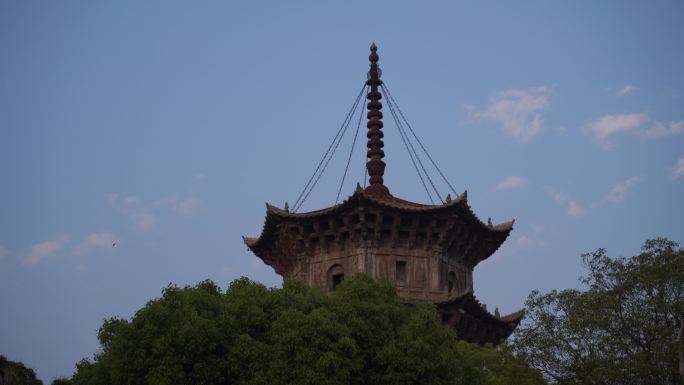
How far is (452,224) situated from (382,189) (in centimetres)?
355

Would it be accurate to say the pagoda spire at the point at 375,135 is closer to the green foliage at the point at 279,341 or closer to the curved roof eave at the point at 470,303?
the curved roof eave at the point at 470,303

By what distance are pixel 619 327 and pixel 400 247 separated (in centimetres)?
A: 910

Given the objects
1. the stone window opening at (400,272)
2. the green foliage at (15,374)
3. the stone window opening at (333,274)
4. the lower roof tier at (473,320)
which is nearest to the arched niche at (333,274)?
the stone window opening at (333,274)

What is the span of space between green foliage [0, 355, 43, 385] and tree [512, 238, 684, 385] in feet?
55.9

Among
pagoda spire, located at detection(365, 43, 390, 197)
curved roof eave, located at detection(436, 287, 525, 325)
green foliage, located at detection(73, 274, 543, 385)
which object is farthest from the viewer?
pagoda spire, located at detection(365, 43, 390, 197)

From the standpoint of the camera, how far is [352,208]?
30656mm

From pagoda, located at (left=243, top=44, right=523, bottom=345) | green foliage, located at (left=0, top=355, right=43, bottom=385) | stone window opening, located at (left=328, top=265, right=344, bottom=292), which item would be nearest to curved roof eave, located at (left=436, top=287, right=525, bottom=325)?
pagoda, located at (left=243, top=44, right=523, bottom=345)

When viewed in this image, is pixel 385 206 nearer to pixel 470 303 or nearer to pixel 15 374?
pixel 470 303

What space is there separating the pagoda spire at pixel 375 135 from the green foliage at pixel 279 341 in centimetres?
1158

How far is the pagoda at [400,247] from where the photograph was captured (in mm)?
30656

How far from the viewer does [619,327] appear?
2402cm

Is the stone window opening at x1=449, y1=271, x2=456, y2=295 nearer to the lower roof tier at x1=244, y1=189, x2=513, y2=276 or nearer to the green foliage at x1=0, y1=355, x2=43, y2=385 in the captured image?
the lower roof tier at x1=244, y1=189, x2=513, y2=276

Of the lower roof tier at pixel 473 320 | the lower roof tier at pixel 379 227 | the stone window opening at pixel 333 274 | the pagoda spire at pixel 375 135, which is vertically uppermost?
the pagoda spire at pixel 375 135

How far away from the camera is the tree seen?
2309 cm
